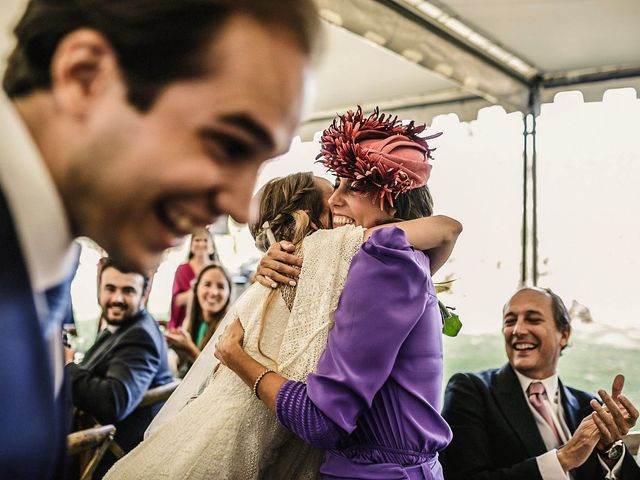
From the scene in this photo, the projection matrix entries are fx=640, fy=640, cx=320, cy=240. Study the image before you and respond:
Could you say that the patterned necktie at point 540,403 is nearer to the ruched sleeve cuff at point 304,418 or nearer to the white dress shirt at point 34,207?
the ruched sleeve cuff at point 304,418

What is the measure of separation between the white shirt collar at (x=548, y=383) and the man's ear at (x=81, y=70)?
109 inches

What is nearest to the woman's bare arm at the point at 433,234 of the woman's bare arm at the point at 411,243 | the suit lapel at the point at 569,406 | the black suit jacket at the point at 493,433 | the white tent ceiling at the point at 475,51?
the woman's bare arm at the point at 411,243

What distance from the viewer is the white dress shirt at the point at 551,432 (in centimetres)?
256

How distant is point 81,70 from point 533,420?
8.97 ft

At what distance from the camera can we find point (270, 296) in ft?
5.84

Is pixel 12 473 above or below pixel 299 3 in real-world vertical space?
below

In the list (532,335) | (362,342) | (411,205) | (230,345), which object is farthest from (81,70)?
(532,335)

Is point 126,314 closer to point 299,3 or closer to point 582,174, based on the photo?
point 299,3

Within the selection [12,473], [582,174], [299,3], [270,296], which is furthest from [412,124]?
[582,174]

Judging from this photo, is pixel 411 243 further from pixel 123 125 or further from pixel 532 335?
pixel 532 335

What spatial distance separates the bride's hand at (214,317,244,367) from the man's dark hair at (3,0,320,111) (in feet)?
4.10

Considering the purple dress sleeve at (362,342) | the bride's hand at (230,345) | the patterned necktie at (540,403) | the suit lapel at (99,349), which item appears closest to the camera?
the purple dress sleeve at (362,342)

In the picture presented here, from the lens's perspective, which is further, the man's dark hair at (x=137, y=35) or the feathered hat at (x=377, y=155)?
the feathered hat at (x=377, y=155)

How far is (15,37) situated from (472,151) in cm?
517
